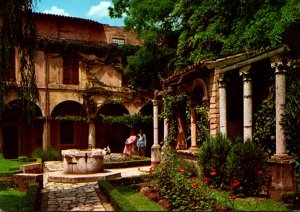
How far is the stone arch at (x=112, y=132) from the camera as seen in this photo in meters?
27.8

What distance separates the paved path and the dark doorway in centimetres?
1414

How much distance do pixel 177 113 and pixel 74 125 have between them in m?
12.8

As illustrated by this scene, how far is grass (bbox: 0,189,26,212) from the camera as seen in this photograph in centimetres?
837

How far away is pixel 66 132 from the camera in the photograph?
26.5m

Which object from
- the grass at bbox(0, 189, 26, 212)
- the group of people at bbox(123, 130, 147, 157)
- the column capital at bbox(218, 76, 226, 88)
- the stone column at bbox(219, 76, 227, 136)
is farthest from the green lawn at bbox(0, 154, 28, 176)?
the column capital at bbox(218, 76, 226, 88)

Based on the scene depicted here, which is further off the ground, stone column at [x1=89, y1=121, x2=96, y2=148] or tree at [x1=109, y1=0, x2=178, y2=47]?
tree at [x1=109, y1=0, x2=178, y2=47]

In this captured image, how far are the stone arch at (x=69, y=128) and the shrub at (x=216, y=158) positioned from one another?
16343mm

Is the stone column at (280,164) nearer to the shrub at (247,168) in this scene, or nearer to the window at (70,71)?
the shrub at (247,168)

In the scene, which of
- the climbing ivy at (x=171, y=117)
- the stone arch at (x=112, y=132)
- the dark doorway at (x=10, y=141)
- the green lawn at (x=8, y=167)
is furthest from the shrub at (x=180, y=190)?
the stone arch at (x=112, y=132)

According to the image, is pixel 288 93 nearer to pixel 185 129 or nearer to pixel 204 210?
pixel 204 210

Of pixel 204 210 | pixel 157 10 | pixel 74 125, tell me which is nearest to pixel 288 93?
pixel 204 210

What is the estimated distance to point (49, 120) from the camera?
79.0ft

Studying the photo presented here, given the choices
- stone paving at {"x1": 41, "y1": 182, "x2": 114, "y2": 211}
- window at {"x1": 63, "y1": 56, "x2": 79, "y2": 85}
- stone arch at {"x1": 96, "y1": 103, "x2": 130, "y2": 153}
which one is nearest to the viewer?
stone paving at {"x1": 41, "y1": 182, "x2": 114, "y2": 211}

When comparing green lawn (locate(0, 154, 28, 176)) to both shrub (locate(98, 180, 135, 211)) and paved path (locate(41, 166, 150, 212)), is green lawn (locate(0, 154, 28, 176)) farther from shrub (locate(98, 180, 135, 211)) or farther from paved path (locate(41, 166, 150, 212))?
shrub (locate(98, 180, 135, 211))
